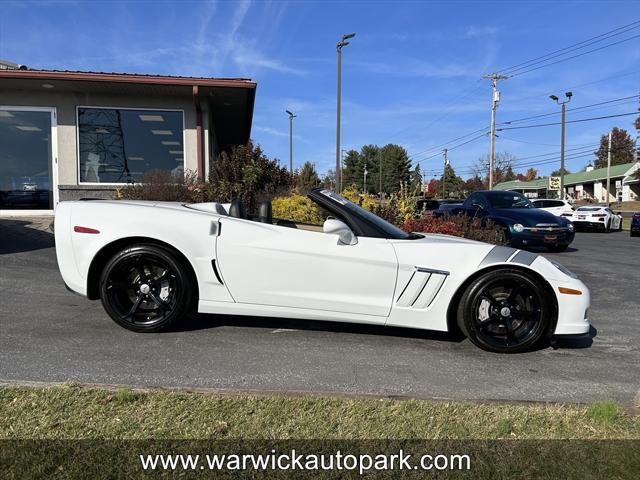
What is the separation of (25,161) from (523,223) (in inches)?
476

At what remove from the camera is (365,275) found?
3.85m

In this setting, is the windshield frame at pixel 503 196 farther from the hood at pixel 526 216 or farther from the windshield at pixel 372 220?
the windshield at pixel 372 220

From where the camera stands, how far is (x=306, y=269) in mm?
3885

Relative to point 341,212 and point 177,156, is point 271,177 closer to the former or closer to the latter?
point 177,156

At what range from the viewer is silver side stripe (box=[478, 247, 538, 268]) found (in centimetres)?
388

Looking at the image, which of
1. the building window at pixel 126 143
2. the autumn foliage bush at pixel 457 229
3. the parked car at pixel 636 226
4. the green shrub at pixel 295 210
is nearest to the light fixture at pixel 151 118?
Result: the building window at pixel 126 143

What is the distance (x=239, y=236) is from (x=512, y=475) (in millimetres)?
2589

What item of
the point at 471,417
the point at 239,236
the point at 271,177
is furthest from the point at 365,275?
the point at 271,177

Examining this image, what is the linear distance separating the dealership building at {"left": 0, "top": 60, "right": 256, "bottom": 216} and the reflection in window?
0.02 metres

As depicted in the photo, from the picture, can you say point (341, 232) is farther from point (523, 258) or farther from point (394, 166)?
point (394, 166)

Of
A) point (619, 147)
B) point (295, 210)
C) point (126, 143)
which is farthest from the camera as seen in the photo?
point (619, 147)

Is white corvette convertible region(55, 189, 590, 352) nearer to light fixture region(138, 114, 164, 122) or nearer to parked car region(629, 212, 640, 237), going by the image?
light fixture region(138, 114, 164, 122)

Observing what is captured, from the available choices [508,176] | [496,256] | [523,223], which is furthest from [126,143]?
[508,176]

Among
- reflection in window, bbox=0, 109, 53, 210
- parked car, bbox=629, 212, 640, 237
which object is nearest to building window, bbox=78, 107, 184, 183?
reflection in window, bbox=0, 109, 53, 210
